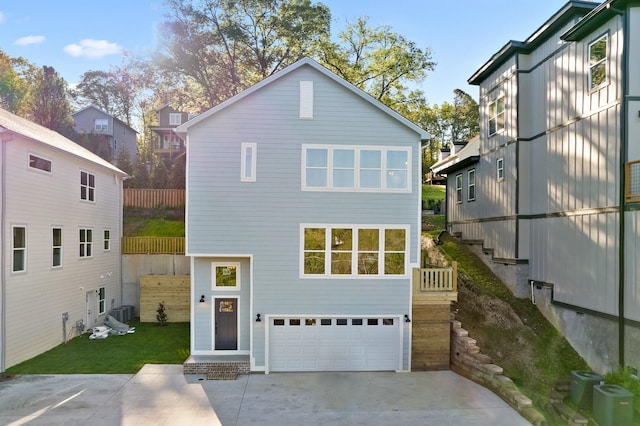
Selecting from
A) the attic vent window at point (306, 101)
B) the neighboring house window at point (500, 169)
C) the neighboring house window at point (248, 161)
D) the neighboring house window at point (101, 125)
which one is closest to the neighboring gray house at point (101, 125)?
the neighboring house window at point (101, 125)

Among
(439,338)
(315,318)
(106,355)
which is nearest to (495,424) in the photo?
(439,338)

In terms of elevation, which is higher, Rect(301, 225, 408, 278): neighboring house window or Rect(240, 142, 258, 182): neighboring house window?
Rect(240, 142, 258, 182): neighboring house window

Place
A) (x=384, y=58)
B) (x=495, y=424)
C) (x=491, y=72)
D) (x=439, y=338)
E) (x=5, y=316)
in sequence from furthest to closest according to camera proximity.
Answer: (x=384, y=58), (x=491, y=72), (x=439, y=338), (x=5, y=316), (x=495, y=424)

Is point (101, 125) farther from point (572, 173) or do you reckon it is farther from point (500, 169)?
point (572, 173)

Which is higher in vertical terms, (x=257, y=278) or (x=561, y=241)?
(x=561, y=241)

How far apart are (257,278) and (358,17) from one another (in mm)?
22685

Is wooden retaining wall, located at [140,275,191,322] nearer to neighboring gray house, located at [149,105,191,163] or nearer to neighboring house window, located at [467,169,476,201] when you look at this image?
neighboring house window, located at [467,169,476,201]

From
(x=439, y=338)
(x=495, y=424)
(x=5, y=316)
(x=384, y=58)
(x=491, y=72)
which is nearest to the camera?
(x=495, y=424)

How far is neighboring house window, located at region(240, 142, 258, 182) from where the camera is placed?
37.0 feet

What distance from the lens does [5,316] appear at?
35.5ft

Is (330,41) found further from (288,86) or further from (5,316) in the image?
(5,316)

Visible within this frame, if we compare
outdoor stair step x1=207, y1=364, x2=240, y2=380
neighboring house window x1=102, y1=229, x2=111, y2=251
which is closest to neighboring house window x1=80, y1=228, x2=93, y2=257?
neighboring house window x1=102, y1=229, x2=111, y2=251

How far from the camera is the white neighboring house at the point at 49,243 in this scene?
1115 cm

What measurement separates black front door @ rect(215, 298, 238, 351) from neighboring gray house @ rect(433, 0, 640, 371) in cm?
962
